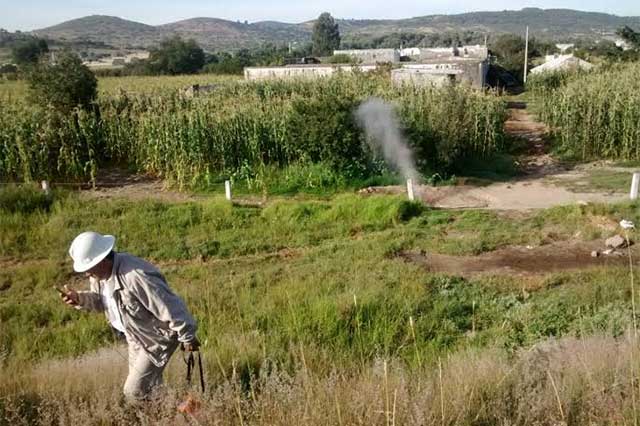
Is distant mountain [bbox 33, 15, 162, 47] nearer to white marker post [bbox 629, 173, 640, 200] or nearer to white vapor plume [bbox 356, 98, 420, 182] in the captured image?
white vapor plume [bbox 356, 98, 420, 182]

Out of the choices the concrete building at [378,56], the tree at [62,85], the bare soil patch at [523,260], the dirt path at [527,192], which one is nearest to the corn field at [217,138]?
the tree at [62,85]

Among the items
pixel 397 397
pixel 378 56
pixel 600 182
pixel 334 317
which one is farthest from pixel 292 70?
pixel 397 397

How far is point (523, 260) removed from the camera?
9539mm

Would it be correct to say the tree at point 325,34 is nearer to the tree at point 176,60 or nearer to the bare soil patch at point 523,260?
the tree at point 176,60

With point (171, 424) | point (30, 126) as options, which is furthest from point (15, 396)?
point (30, 126)

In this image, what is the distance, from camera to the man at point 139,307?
377cm

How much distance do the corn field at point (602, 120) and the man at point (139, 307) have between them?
50.0 ft

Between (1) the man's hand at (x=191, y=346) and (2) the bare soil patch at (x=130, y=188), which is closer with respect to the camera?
(1) the man's hand at (x=191, y=346)

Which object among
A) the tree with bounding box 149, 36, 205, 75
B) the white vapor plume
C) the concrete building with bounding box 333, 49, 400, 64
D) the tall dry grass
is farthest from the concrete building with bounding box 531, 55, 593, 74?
the tree with bounding box 149, 36, 205, 75

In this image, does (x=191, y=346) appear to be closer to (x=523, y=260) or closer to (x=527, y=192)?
(x=523, y=260)

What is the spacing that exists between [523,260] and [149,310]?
7.05 metres

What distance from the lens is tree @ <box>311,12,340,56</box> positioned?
348 ft

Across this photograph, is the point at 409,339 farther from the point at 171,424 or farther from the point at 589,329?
the point at 171,424

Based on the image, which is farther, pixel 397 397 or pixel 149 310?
pixel 149 310
